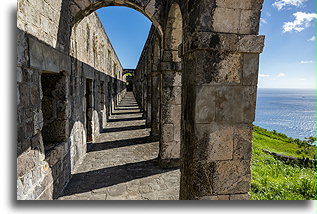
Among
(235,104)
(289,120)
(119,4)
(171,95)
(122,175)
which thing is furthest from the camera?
(289,120)

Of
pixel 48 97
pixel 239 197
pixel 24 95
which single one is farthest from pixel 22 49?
pixel 239 197

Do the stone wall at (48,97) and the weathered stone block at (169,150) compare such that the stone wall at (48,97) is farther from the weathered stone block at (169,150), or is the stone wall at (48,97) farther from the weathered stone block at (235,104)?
the weathered stone block at (235,104)

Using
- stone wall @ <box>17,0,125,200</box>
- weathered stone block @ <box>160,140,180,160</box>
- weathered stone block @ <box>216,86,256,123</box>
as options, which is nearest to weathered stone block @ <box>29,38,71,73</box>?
stone wall @ <box>17,0,125,200</box>

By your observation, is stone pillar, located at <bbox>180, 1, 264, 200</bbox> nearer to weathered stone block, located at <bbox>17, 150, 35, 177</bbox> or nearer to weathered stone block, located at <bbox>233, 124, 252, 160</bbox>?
weathered stone block, located at <bbox>233, 124, 252, 160</bbox>

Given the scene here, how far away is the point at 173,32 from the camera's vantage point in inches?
167

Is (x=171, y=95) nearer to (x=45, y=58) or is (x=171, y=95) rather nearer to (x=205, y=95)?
(x=205, y=95)

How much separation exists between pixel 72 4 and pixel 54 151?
296cm

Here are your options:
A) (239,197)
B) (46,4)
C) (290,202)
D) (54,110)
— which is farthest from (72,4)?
(290,202)

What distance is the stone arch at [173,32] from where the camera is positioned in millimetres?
3987

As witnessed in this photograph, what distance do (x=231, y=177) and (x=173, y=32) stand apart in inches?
127

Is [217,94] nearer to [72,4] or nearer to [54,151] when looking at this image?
[54,151]

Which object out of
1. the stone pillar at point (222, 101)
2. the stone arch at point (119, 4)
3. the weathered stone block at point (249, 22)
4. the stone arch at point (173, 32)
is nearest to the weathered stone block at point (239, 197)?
the stone pillar at point (222, 101)

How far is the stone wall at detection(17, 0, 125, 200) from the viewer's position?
2150 mm

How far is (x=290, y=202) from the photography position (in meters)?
1.93
